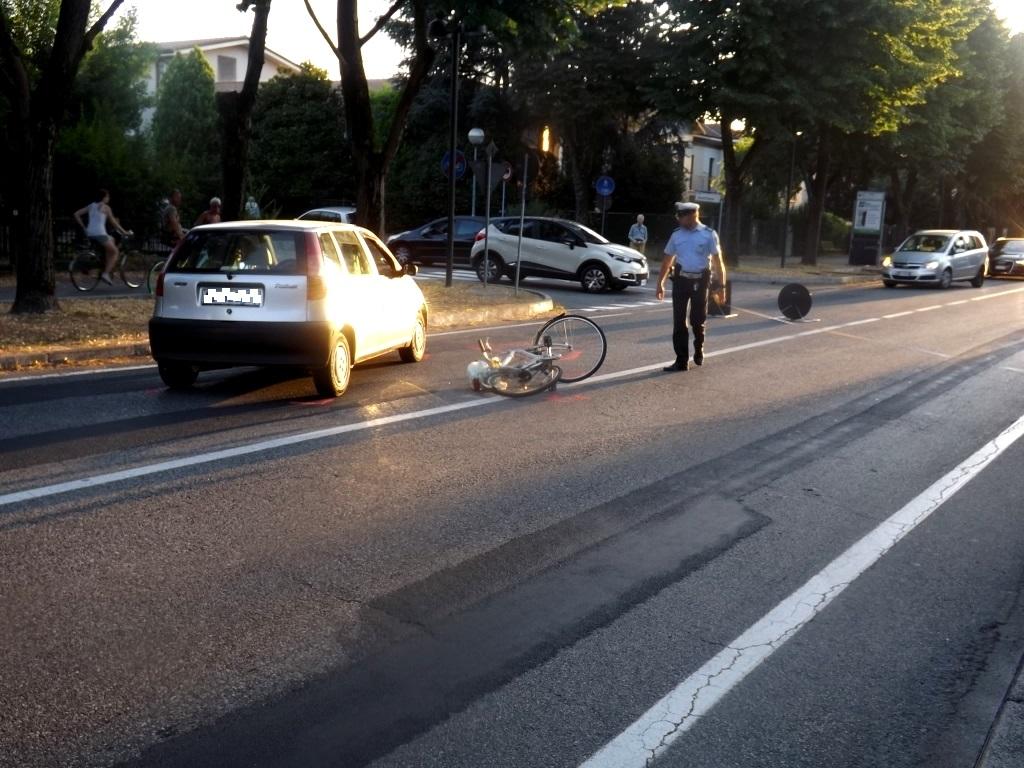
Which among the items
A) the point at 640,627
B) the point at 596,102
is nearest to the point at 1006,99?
the point at 596,102

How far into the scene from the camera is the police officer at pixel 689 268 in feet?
42.3

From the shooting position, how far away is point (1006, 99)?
5603 cm

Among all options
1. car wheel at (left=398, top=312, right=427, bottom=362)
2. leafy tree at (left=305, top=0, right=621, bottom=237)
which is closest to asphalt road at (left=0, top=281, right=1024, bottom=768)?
car wheel at (left=398, top=312, right=427, bottom=362)

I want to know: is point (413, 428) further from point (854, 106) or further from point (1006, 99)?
point (1006, 99)

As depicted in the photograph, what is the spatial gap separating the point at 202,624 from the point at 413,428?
179 inches

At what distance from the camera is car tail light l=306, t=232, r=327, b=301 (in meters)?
10.3

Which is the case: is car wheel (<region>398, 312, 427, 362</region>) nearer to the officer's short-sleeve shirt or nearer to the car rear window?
the car rear window

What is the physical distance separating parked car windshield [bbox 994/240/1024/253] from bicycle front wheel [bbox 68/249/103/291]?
35.6 meters

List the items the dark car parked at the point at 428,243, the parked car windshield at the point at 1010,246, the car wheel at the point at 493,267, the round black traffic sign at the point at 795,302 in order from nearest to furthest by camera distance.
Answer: the round black traffic sign at the point at 795,302, the car wheel at the point at 493,267, the dark car parked at the point at 428,243, the parked car windshield at the point at 1010,246

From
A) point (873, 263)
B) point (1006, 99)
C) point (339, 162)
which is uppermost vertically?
point (1006, 99)

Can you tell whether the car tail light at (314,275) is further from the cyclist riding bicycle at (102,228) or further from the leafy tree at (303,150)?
the leafy tree at (303,150)

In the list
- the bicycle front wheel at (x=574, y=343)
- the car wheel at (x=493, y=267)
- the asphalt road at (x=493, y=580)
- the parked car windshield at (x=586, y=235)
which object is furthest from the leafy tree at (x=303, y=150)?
the asphalt road at (x=493, y=580)

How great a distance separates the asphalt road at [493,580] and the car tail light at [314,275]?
94 cm

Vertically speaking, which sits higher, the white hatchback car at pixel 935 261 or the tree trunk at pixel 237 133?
the tree trunk at pixel 237 133
